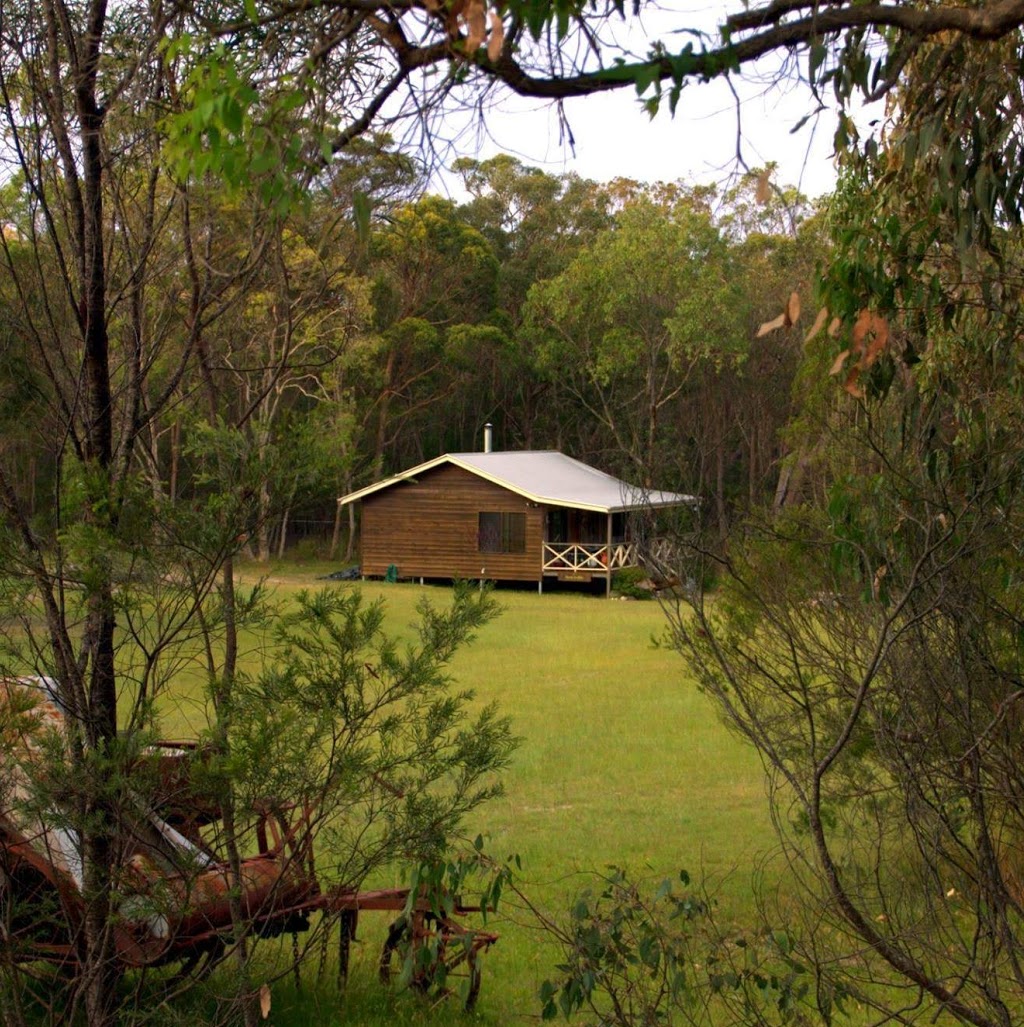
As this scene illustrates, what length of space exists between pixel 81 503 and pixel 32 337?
1.86ft

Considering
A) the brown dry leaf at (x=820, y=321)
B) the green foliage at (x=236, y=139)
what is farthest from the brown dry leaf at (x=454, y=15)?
the brown dry leaf at (x=820, y=321)

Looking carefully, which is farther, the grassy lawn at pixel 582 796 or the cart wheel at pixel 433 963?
the grassy lawn at pixel 582 796

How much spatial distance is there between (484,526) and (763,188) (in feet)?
103

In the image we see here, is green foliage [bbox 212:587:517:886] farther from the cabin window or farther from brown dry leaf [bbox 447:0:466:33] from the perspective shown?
the cabin window

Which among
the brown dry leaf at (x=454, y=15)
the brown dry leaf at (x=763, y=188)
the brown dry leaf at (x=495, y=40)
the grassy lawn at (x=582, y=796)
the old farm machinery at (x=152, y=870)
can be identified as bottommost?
the grassy lawn at (x=582, y=796)

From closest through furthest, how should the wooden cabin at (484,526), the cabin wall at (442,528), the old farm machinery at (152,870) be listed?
the old farm machinery at (152,870) < the wooden cabin at (484,526) < the cabin wall at (442,528)

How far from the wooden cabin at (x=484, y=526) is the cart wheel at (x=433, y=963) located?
26091mm

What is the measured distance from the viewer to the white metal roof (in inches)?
1287

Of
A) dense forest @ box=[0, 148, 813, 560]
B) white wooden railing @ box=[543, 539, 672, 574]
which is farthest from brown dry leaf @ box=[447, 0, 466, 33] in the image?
white wooden railing @ box=[543, 539, 672, 574]

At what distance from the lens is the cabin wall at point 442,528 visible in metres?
33.9

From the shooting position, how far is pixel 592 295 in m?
38.8

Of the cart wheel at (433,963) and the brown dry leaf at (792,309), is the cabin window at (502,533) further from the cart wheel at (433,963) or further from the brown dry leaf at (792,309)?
the brown dry leaf at (792,309)

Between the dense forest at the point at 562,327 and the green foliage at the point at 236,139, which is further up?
the dense forest at the point at 562,327

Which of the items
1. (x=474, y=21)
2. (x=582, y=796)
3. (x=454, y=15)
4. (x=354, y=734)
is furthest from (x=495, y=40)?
(x=582, y=796)
